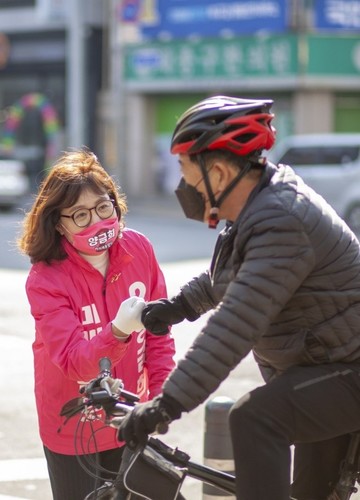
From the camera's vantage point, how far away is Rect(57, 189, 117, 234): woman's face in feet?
12.5

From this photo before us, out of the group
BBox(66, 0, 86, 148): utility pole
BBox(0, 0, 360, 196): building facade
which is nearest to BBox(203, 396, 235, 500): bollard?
BBox(0, 0, 360, 196): building facade

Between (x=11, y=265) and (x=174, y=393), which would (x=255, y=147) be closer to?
(x=174, y=393)

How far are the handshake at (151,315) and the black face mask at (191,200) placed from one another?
0.46 m

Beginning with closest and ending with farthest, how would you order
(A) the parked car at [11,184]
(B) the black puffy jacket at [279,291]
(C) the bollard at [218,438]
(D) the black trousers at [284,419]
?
(B) the black puffy jacket at [279,291], (D) the black trousers at [284,419], (C) the bollard at [218,438], (A) the parked car at [11,184]

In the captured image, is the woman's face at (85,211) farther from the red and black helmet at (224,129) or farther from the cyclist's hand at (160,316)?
the red and black helmet at (224,129)

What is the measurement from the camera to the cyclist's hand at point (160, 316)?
11.3 feet

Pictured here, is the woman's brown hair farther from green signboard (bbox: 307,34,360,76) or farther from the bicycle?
green signboard (bbox: 307,34,360,76)

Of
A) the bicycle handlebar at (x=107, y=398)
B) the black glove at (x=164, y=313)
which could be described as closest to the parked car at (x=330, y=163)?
the black glove at (x=164, y=313)

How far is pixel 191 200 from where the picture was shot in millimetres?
3062

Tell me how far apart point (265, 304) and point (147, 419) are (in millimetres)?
430

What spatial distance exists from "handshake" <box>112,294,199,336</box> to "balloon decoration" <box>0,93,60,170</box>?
31.2 meters

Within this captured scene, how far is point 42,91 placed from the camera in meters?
35.7

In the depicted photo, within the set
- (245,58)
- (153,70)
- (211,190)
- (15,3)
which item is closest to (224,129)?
(211,190)

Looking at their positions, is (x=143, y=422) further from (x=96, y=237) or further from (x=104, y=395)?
(x=96, y=237)
